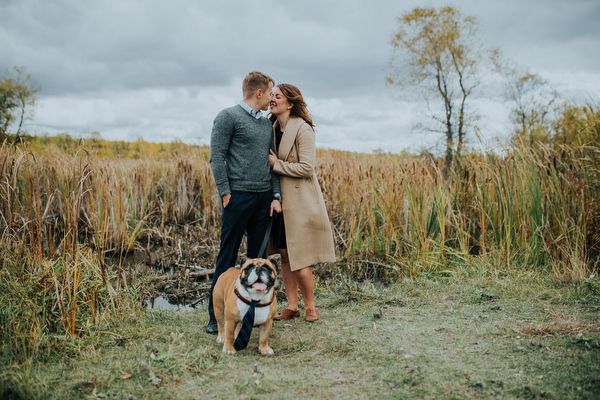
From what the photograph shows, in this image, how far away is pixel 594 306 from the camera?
361 cm

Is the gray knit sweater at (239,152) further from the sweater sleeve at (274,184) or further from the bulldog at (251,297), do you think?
the bulldog at (251,297)

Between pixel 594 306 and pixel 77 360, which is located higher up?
pixel 594 306

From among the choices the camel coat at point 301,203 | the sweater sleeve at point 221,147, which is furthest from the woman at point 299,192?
the sweater sleeve at point 221,147

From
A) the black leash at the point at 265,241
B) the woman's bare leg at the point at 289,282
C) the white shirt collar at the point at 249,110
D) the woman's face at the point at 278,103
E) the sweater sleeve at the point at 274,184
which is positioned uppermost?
the woman's face at the point at 278,103

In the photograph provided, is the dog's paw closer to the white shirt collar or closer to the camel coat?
the camel coat

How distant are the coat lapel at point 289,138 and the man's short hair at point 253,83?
0.41m

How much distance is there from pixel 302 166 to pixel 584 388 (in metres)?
2.50

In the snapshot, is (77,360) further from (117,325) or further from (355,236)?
(355,236)

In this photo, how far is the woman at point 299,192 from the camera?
3557mm

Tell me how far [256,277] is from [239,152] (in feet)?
3.85

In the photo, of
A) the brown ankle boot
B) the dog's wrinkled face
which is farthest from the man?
the brown ankle boot

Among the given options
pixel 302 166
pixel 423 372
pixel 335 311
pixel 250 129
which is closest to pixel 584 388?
pixel 423 372

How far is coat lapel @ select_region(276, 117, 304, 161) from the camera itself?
3.61 metres

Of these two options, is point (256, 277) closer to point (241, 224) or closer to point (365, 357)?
point (241, 224)
